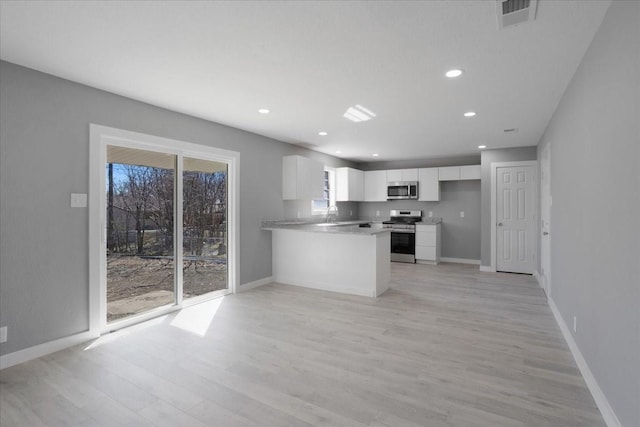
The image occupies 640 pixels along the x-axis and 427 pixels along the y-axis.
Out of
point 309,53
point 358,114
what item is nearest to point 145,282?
point 309,53

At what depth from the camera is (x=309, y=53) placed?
8.28 ft

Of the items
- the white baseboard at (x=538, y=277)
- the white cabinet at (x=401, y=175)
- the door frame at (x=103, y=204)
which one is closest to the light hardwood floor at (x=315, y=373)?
the door frame at (x=103, y=204)

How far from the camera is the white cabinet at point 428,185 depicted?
24.7 feet

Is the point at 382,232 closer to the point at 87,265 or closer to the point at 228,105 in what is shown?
the point at 228,105

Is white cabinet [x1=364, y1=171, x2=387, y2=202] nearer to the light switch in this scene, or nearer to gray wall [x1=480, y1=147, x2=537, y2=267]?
gray wall [x1=480, y1=147, x2=537, y2=267]

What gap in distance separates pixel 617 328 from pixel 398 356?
4.89ft

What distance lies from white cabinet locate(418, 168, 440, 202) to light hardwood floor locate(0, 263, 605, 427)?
12.6 feet

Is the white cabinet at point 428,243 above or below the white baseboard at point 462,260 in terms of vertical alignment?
above

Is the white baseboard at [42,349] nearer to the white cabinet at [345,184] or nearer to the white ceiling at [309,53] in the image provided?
the white ceiling at [309,53]

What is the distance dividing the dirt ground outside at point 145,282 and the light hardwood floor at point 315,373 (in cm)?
35

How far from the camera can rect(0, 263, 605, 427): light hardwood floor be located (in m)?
2.02

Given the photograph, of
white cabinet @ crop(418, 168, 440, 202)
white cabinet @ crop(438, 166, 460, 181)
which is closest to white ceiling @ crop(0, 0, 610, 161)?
white cabinet @ crop(438, 166, 460, 181)

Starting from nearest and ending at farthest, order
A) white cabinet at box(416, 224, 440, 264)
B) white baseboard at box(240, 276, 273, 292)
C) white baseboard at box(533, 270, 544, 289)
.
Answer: white baseboard at box(240, 276, 273, 292), white baseboard at box(533, 270, 544, 289), white cabinet at box(416, 224, 440, 264)

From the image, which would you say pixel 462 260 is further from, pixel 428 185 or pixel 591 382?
pixel 591 382
